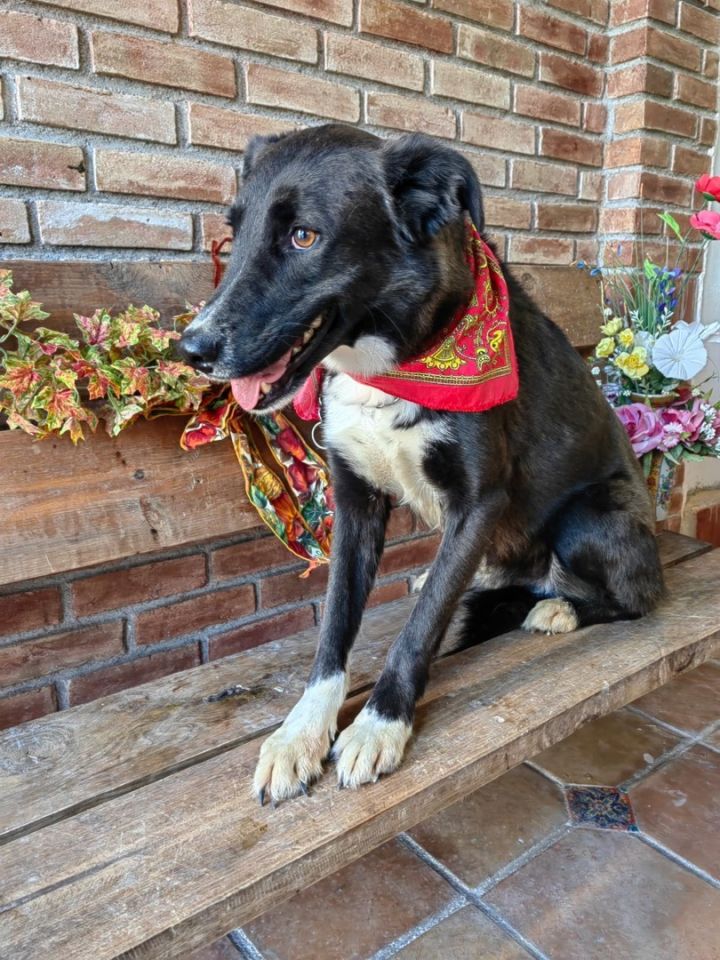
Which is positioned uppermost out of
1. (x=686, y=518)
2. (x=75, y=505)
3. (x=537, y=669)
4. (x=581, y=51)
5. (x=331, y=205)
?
(x=581, y=51)

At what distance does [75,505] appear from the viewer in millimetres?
1214

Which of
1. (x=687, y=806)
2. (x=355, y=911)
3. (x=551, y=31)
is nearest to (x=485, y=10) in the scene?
(x=551, y=31)

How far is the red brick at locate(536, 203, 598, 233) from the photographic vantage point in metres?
1.95

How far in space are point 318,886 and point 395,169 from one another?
1144mm

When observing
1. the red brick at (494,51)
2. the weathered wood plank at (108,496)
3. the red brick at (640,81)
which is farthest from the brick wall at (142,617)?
the red brick at (640,81)

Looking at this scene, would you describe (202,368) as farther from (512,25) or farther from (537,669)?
(512,25)

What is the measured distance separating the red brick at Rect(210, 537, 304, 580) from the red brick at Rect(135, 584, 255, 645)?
40 mm

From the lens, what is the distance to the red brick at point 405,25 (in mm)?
1527

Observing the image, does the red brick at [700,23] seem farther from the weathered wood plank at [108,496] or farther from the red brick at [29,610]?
the red brick at [29,610]

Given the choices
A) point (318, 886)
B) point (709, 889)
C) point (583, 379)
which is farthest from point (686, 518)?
point (318, 886)

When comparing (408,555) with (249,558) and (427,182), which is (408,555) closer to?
(249,558)

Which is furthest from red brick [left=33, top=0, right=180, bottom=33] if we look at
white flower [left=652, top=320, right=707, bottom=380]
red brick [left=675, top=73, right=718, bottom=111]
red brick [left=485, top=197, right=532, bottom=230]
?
red brick [left=675, top=73, right=718, bottom=111]

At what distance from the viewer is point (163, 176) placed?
52.8 inches

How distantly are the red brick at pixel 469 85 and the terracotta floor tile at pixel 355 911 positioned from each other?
5.54ft
